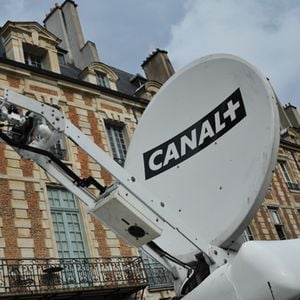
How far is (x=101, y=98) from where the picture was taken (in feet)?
58.9

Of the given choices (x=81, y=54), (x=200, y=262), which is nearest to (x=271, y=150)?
(x=200, y=262)

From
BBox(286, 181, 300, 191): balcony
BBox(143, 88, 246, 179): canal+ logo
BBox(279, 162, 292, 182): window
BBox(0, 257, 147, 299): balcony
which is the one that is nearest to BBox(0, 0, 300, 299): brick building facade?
BBox(0, 257, 147, 299): balcony

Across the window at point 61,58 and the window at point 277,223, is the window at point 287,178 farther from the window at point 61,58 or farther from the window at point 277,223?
the window at point 61,58

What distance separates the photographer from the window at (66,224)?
44.4ft

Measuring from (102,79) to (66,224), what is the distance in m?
7.34

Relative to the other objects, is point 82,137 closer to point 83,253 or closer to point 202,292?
point 202,292

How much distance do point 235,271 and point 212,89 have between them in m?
2.44

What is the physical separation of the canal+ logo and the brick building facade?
3.53 metres

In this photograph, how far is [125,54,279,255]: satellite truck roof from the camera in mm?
4500

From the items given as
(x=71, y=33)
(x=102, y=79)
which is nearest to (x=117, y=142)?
(x=102, y=79)

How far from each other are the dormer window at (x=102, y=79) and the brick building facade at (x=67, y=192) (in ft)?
0.13

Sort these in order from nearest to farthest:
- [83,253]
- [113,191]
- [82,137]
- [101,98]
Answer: [113,191] → [82,137] → [83,253] → [101,98]

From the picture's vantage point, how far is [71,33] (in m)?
22.7

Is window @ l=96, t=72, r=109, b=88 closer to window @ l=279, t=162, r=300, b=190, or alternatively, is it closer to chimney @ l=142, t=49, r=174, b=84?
chimney @ l=142, t=49, r=174, b=84
